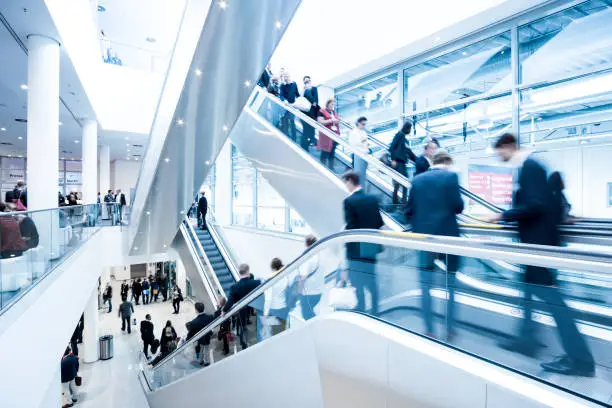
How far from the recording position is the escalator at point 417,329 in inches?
72.6

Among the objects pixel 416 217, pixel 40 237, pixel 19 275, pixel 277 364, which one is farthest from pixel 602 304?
pixel 40 237

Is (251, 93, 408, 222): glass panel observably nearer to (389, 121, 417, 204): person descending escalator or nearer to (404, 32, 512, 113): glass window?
(389, 121, 417, 204): person descending escalator

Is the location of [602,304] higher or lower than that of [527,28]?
lower

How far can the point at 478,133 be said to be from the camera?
8562 mm

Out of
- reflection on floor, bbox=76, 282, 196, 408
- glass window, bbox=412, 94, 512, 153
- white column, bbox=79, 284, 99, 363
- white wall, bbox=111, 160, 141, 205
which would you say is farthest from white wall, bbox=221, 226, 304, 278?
white wall, bbox=111, 160, 141, 205

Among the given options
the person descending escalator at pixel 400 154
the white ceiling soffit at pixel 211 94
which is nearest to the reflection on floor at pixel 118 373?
the white ceiling soffit at pixel 211 94

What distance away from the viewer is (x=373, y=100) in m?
11.6

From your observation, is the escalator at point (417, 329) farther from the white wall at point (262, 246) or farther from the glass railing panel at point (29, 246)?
the white wall at point (262, 246)

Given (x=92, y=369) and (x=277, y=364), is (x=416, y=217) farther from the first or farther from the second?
(x=92, y=369)

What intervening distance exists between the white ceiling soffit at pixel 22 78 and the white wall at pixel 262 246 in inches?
246

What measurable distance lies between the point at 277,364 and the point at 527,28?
26.9ft

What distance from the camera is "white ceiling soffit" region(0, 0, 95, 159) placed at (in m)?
6.03

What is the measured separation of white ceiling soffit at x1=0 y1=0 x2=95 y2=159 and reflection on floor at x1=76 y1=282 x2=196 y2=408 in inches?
323

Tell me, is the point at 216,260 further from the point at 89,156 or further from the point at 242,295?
the point at 242,295
